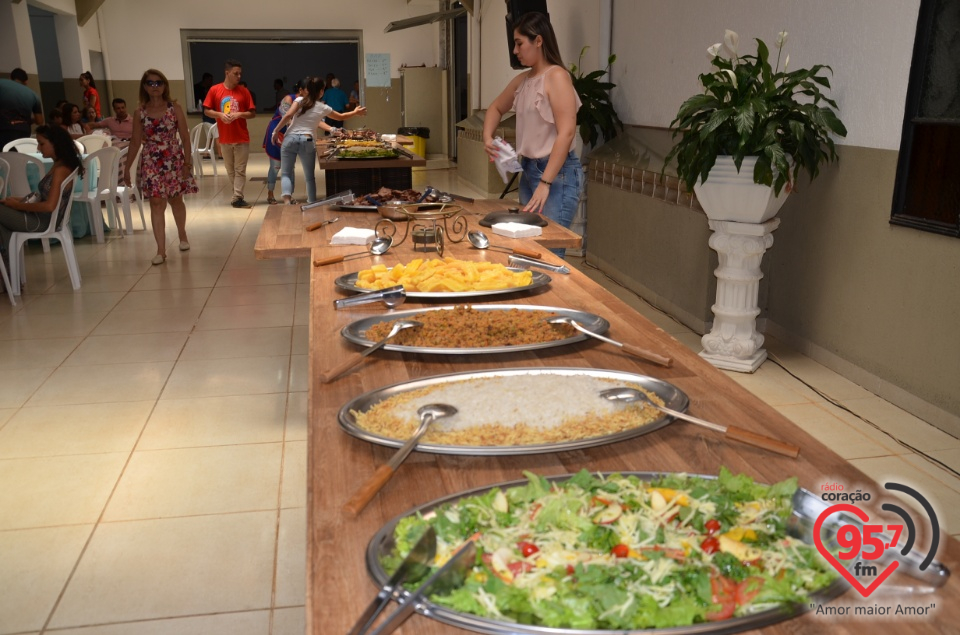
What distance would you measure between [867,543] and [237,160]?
885 cm

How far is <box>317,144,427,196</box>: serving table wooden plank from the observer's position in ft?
19.8

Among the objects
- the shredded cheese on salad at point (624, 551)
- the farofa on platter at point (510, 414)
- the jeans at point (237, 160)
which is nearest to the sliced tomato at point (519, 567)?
the shredded cheese on salad at point (624, 551)

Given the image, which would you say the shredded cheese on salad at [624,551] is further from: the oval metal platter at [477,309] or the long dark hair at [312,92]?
the long dark hair at [312,92]

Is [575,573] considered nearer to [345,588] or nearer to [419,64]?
[345,588]

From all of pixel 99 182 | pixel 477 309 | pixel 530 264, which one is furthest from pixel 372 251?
pixel 99 182

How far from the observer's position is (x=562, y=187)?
11.6 ft

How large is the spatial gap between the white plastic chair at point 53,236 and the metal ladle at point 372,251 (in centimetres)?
352

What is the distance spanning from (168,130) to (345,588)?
5.60 metres

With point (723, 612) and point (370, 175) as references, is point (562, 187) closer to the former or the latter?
point (723, 612)

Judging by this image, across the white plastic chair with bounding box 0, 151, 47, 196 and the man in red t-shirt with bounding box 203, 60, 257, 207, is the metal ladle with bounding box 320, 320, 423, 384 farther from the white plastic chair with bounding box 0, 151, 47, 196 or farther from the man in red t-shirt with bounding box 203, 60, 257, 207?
the man in red t-shirt with bounding box 203, 60, 257, 207

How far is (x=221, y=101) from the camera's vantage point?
8445 mm

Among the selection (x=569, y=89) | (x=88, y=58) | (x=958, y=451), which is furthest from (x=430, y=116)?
(x=958, y=451)

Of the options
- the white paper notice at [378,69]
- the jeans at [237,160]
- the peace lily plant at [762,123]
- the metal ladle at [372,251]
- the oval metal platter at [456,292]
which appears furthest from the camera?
the white paper notice at [378,69]

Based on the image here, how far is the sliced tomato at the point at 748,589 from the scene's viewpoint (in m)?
0.71
